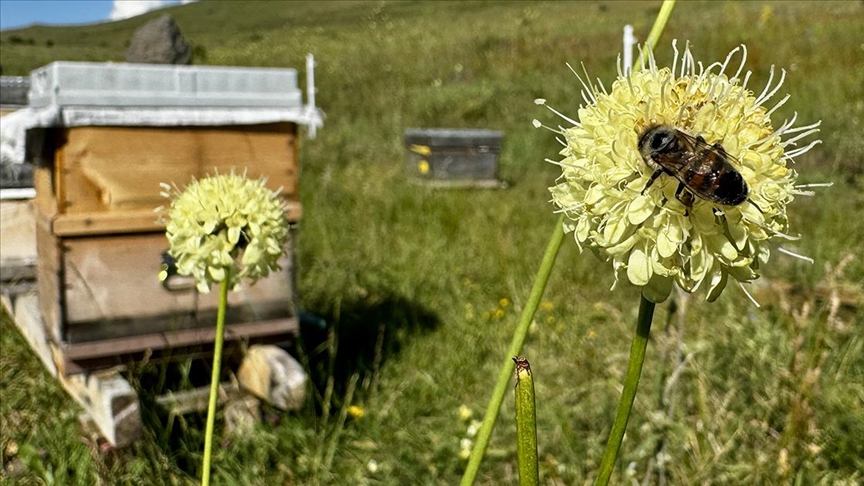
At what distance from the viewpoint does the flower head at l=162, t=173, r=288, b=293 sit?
1490 millimetres

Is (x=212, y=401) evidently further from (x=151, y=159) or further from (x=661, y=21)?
(x=151, y=159)

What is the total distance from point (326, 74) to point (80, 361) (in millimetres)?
10928

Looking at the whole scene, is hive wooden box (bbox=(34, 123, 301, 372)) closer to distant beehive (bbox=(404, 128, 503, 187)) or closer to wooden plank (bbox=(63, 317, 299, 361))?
wooden plank (bbox=(63, 317, 299, 361))

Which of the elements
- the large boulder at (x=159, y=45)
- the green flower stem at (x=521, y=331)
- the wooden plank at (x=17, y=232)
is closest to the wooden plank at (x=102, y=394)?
the wooden plank at (x=17, y=232)

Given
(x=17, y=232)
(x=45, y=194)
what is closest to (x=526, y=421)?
(x=45, y=194)

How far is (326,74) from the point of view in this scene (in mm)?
12828

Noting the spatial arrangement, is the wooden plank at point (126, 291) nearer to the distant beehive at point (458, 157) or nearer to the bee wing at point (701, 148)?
the bee wing at point (701, 148)

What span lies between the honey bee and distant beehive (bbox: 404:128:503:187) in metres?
6.25

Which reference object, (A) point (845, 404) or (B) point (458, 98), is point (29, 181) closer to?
(A) point (845, 404)

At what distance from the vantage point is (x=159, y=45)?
15.5 feet

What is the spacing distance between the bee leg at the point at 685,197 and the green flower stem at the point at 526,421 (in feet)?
1.11

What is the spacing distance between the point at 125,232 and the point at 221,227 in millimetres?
1119

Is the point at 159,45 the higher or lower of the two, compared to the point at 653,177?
higher

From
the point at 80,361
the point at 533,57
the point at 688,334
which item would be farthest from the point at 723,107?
the point at 533,57
